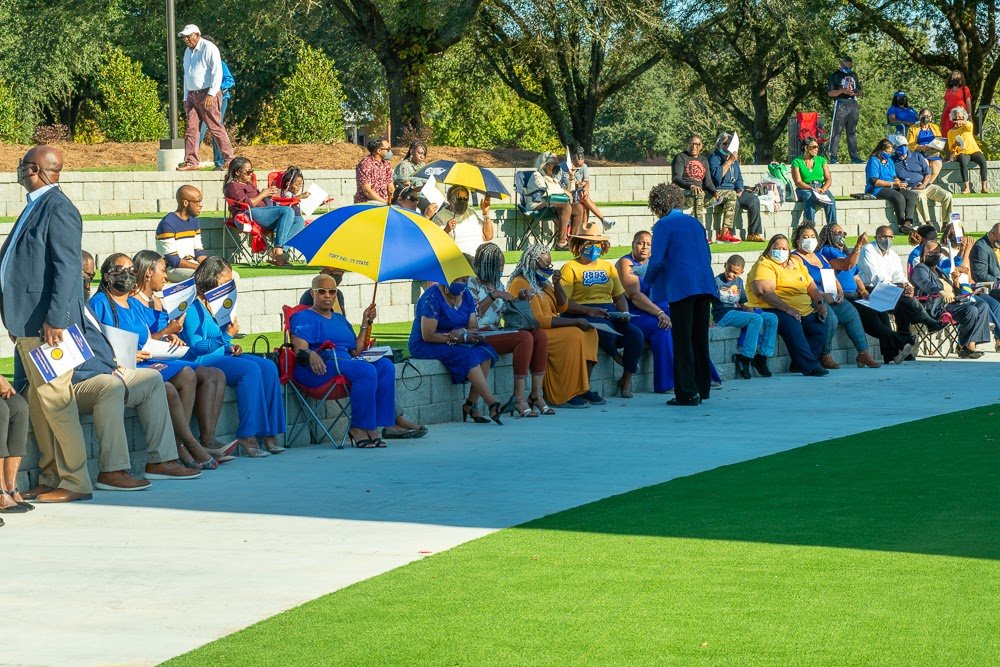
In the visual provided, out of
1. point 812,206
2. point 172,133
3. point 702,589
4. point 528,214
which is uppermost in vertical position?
point 172,133

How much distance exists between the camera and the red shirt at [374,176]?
762 inches

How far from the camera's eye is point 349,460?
10.9 metres

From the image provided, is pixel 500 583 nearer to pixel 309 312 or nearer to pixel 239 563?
pixel 239 563

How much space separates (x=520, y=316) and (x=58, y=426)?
5184 mm

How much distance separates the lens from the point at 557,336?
13898 millimetres

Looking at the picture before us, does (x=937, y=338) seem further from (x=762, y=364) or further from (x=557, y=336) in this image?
(x=557, y=336)

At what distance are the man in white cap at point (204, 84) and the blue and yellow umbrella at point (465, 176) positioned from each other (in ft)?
11.1

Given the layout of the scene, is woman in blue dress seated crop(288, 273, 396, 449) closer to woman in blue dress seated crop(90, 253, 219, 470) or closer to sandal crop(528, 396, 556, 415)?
woman in blue dress seated crop(90, 253, 219, 470)

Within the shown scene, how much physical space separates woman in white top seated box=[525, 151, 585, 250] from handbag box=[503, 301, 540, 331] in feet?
24.7

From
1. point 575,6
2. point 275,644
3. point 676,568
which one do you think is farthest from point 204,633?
point 575,6

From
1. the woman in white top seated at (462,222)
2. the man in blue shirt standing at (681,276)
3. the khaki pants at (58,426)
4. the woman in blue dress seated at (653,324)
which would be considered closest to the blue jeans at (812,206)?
the woman in white top seated at (462,222)

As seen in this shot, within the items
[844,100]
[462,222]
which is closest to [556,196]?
[462,222]

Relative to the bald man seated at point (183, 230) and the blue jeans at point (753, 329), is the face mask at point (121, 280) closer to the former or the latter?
the bald man seated at point (183, 230)

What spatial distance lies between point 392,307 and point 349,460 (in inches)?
285
